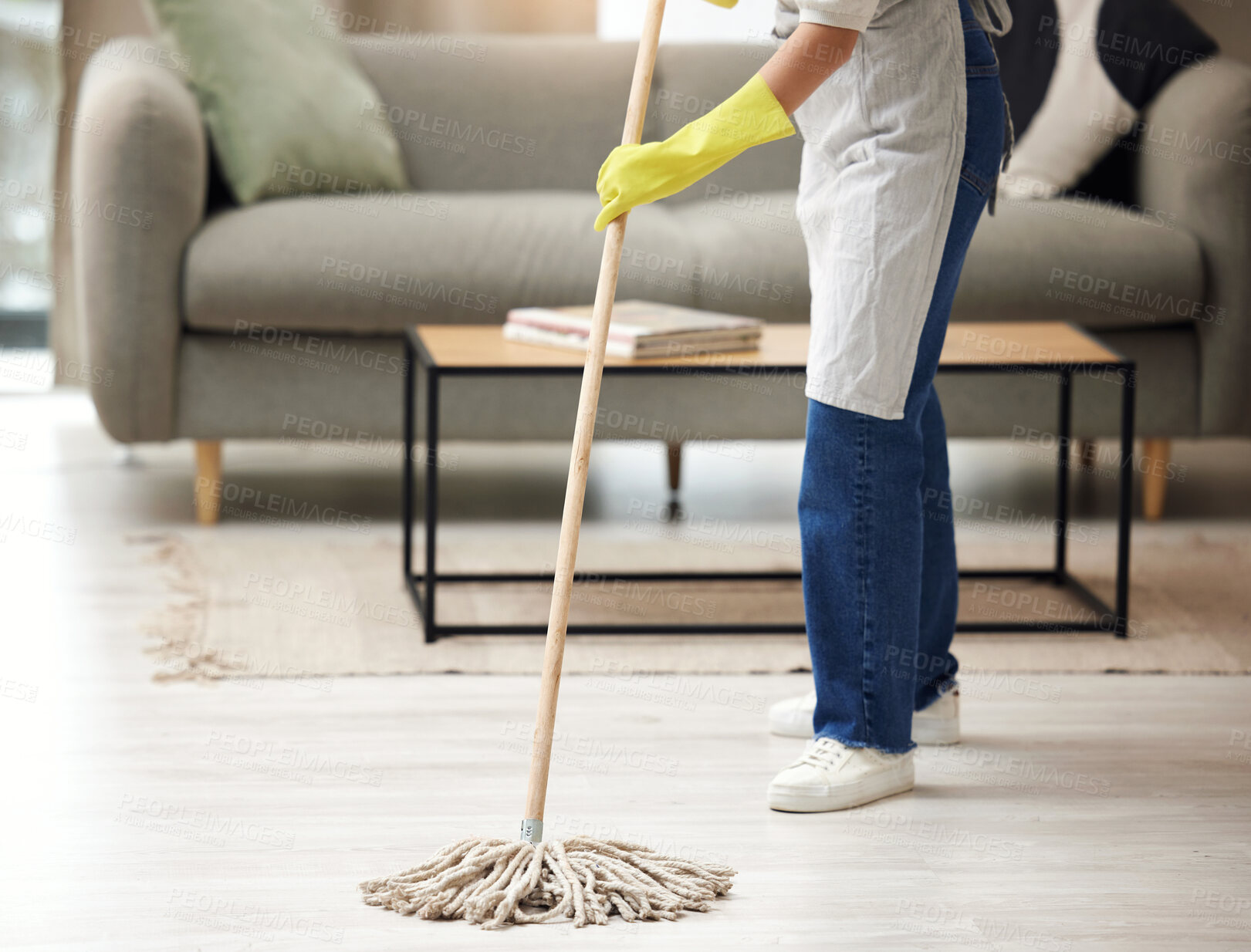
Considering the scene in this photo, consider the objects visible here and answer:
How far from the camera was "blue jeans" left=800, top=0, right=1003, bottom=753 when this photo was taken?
1508 millimetres

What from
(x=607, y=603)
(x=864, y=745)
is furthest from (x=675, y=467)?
(x=864, y=745)

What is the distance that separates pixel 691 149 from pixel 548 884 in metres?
0.66

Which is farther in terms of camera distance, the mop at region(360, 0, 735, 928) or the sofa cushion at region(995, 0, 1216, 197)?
the sofa cushion at region(995, 0, 1216, 197)

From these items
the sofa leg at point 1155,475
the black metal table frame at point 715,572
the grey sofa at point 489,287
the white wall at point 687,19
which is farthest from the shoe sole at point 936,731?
the white wall at point 687,19

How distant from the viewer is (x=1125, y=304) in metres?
2.75

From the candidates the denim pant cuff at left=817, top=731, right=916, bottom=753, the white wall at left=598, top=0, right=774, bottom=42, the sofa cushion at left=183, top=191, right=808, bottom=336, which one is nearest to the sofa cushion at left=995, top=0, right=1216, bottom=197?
the sofa cushion at left=183, top=191, right=808, bottom=336

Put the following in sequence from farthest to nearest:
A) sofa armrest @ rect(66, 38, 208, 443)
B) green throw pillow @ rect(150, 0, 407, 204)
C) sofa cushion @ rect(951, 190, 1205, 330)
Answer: green throw pillow @ rect(150, 0, 407, 204) → sofa cushion @ rect(951, 190, 1205, 330) → sofa armrest @ rect(66, 38, 208, 443)

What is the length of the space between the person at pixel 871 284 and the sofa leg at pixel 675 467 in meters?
1.33

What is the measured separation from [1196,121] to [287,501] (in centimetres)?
187

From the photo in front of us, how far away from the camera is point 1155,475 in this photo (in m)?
2.81

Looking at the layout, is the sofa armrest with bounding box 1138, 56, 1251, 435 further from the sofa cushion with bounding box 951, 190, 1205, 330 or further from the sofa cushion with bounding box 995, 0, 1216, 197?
the sofa cushion with bounding box 995, 0, 1216, 197

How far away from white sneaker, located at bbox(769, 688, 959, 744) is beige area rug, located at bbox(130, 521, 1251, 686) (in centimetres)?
24

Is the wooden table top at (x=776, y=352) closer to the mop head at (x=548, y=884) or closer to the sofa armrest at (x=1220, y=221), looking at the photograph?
the sofa armrest at (x=1220, y=221)

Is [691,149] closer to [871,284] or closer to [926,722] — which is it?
[871,284]
